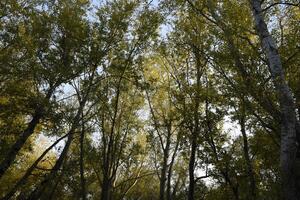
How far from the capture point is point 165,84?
21.2m

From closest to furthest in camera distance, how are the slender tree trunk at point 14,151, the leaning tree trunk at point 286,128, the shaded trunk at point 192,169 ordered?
the leaning tree trunk at point 286,128, the slender tree trunk at point 14,151, the shaded trunk at point 192,169

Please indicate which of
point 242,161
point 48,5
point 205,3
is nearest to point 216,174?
point 242,161

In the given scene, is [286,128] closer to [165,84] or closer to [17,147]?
[17,147]

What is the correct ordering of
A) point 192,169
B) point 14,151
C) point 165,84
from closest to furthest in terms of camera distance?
point 14,151, point 192,169, point 165,84

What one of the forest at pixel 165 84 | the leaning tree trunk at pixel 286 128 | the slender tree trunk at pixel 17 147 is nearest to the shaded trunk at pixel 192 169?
the forest at pixel 165 84

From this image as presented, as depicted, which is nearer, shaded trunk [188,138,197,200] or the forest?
the forest

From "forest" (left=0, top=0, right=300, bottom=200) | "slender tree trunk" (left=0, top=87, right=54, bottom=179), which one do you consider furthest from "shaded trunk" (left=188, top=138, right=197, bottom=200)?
"slender tree trunk" (left=0, top=87, right=54, bottom=179)

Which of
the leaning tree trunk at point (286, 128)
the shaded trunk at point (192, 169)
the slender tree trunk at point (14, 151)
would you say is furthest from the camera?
the shaded trunk at point (192, 169)

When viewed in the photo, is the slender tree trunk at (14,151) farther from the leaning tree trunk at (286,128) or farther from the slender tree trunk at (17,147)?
the leaning tree trunk at (286,128)

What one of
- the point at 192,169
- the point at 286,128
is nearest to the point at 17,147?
the point at 192,169

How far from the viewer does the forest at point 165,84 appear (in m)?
10.3

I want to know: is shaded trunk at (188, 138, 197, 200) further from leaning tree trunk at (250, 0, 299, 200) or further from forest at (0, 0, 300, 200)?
leaning tree trunk at (250, 0, 299, 200)

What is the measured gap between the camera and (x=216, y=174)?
16.2 meters

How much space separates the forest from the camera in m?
10.3
